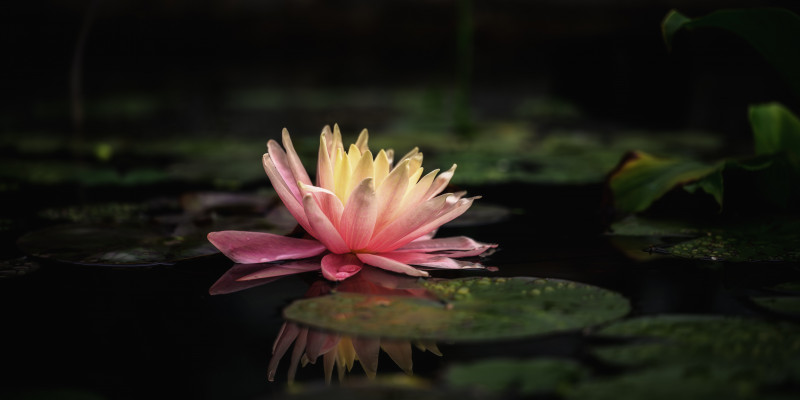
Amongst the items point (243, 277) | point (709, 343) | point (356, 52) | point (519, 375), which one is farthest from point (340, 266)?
point (356, 52)

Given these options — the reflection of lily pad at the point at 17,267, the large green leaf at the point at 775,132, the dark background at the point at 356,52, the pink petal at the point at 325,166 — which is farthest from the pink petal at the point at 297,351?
the dark background at the point at 356,52

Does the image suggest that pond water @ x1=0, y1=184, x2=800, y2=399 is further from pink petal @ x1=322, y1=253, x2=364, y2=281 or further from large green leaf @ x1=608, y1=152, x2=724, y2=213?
large green leaf @ x1=608, y1=152, x2=724, y2=213

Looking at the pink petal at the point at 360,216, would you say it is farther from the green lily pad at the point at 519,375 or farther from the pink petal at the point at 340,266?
the green lily pad at the point at 519,375

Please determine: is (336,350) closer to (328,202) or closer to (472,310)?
(472,310)

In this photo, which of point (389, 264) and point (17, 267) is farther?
point (17, 267)

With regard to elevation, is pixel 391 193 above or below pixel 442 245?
above

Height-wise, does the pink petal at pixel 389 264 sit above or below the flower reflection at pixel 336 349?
above
